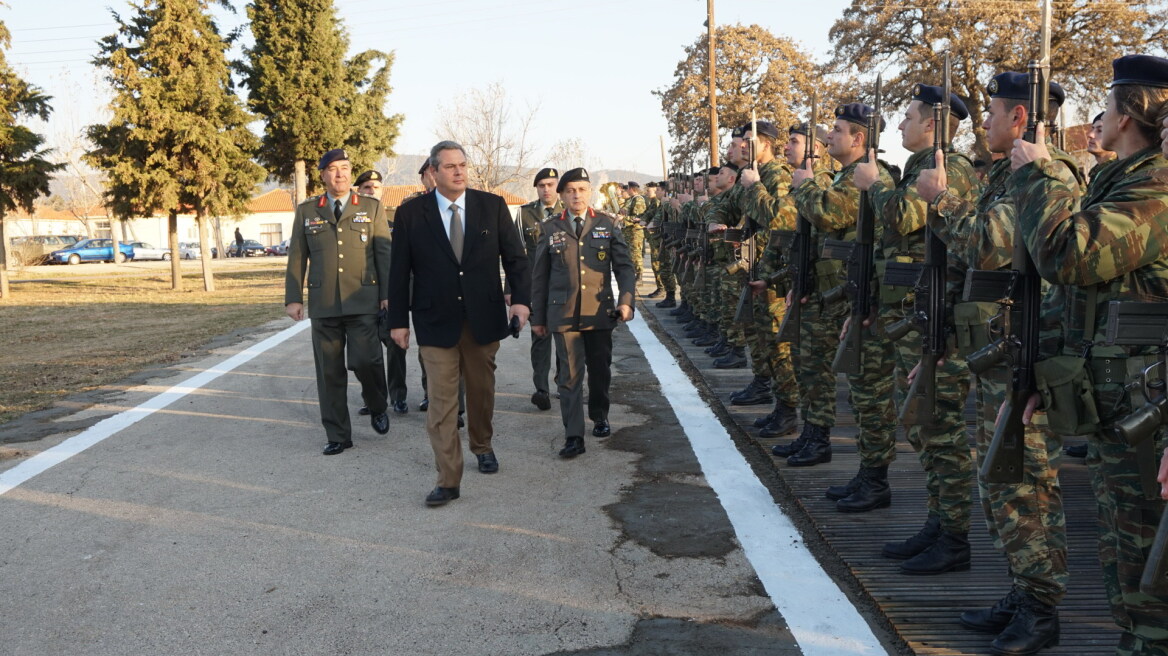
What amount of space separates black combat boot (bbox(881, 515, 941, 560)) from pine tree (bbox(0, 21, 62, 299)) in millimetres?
24840

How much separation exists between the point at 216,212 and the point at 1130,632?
2679cm

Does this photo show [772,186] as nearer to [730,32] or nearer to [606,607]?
[606,607]

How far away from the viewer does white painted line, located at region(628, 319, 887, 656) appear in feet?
12.4

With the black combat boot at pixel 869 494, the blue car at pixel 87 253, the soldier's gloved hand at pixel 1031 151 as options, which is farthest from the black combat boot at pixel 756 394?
the blue car at pixel 87 253

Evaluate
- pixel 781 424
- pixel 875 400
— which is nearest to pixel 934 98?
pixel 875 400

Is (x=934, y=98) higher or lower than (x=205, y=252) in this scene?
higher

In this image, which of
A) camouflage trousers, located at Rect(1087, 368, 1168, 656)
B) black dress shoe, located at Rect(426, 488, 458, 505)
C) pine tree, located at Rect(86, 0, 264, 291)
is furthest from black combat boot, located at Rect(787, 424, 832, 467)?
pine tree, located at Rect(86, 0, 264, 291)

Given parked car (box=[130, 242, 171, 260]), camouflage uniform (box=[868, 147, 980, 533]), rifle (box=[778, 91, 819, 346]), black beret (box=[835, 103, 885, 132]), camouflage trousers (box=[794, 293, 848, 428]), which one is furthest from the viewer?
parked car (box=[130, 242, 171, 260])

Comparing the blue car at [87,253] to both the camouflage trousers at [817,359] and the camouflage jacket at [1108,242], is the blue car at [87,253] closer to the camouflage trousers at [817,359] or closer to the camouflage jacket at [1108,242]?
the camouflage trousers at [817,359]

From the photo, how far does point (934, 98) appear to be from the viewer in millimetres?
4578

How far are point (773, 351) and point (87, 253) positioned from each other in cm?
6036

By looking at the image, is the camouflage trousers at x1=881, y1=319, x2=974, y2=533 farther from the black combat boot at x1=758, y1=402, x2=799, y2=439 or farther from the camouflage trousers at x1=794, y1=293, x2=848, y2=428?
the black combat boot at x1=758, y1=402, x2=799, y2=439

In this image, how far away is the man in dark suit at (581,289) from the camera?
7246 millimetres

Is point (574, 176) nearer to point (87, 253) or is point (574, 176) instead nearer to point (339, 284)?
Result: point (339, 284)
